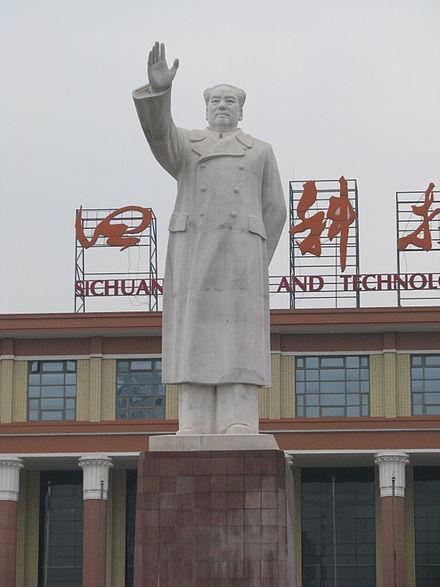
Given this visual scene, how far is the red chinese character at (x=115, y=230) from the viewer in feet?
182

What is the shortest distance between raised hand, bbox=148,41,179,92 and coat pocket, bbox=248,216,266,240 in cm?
184

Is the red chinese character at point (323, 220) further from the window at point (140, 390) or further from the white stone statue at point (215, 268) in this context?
the white stone statue at point (215, 268)

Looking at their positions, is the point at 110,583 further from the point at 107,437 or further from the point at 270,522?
the point at 270,522

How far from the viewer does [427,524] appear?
53.4 metres

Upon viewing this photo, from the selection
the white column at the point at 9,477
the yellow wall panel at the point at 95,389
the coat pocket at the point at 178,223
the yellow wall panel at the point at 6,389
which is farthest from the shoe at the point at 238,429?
the yellow wall panel at the point at 6,389

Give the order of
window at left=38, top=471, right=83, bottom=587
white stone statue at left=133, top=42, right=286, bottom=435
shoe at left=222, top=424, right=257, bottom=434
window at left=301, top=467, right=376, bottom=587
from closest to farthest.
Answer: shoe at left=222, top=424, right=257, bottom=434
white stone statue at left=133, top=42, right=286, bottom=435
window at left=301, top=467, right=376, bottom=587
window at left=38, top=471, right=83, bottom=587

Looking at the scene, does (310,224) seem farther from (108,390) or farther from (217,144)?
(217,144)

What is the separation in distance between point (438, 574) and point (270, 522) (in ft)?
120

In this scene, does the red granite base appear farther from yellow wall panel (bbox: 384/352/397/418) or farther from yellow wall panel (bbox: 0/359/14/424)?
yellow wall panel (bbox: 0/359/14/424)

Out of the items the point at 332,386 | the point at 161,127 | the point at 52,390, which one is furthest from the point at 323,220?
the point at 161,127

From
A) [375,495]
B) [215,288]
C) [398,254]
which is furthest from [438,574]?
[215,288]

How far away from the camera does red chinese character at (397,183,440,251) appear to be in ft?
178

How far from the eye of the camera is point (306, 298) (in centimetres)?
5381

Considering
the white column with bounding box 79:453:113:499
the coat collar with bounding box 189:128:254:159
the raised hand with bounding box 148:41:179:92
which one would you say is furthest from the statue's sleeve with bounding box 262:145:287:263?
the white column with bounding box 79:453:113:499
